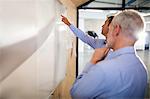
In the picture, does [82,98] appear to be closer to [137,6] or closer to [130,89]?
[130,89]

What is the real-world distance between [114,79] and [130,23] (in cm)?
25

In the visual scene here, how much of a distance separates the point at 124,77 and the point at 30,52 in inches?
16.1

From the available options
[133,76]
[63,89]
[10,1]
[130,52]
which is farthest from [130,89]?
[63,89]

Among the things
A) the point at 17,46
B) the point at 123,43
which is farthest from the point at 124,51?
the point at 17,46

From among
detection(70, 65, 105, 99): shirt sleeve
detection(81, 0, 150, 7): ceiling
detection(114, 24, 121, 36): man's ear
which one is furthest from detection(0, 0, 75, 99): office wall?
detection(81, 0, 150, 7): ceiling

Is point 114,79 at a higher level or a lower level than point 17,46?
lower

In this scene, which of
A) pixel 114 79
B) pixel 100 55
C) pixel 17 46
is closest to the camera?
pixel 17 46

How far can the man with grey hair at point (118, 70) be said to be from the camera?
911 mm

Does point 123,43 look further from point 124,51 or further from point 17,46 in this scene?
point 17,46

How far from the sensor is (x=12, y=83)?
2.33ft

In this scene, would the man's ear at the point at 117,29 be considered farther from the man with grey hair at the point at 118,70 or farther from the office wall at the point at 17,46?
the office wall at the point at 17,46

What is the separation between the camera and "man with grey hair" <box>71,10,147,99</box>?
91cm

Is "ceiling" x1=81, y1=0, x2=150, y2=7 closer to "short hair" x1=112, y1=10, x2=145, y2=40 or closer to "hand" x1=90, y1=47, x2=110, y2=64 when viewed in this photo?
"hand" x1=90, y1=47, x2=110, y2=64

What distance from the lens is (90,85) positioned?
0.93 metres
